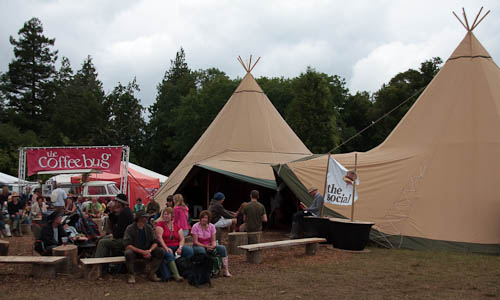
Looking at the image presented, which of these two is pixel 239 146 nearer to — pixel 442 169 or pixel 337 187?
pixel 337 187

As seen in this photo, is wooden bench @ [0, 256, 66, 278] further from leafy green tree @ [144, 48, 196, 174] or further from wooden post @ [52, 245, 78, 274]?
leafy green tree @ [144, 48, 196, 174]

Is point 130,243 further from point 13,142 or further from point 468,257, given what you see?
point 13,142

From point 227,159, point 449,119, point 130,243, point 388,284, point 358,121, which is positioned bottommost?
point 388,284

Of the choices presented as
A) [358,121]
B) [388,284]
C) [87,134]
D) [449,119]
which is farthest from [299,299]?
[87,134]

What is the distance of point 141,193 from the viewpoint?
63.0 ft

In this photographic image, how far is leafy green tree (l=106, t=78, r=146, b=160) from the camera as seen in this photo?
44.0 metres

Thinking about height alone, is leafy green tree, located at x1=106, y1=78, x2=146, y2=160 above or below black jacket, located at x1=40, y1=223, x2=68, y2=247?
above

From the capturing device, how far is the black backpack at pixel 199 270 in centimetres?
570

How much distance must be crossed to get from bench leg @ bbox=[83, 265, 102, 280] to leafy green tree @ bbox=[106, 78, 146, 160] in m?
38.7

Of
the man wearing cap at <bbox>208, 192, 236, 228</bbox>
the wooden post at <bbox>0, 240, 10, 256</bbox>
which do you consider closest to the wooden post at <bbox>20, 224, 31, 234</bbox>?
the wooden post at <bbox>0, 240, 10, 256</bbox>

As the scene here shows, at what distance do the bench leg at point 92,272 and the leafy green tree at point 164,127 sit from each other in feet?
112

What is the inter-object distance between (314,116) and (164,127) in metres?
19.1

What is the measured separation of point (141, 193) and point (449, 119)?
43.8 feet

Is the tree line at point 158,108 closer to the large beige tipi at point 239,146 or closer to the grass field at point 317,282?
the large beige tipi at point 239,146
